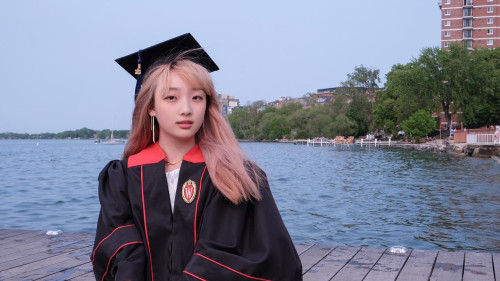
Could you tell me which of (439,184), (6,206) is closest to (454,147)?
(439,184)

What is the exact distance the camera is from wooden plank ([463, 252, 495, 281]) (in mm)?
3795

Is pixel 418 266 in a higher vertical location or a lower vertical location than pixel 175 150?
lower

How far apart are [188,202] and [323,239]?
23.0 feet

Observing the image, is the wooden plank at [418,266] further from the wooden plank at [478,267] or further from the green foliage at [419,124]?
the green foliage at [419,124]

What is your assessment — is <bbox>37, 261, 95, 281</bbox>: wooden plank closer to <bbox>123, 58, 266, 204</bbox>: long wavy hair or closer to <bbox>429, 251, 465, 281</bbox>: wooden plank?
<bbox>123, 58, 266, 204</bbox>: long wavy hair

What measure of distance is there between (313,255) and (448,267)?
3.53 feet

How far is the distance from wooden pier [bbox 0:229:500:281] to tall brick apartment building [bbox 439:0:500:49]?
74923 millimetres

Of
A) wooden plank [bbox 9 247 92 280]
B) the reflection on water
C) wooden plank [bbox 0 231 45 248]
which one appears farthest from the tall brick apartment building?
wooden plank [bbox 9 247 92 280]

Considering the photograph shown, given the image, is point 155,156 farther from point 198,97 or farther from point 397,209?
point 397,209

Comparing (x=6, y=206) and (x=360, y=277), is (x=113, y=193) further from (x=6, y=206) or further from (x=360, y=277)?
(x=6, y=206)

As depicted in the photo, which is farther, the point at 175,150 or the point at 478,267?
the point at 478,267

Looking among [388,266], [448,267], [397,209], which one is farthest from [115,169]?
[397,209]

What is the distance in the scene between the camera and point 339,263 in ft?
14.0

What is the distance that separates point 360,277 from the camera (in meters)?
3.88
